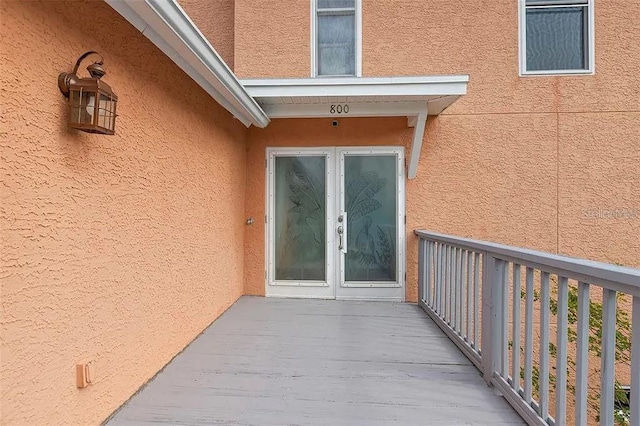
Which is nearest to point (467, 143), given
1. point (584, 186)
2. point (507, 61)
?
point (507, 61)

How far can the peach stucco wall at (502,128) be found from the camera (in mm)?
5215

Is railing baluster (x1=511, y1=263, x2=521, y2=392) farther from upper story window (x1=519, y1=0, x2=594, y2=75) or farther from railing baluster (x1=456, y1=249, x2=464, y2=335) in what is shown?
upper story window (x1=519, y1=0, x2=594, y2=75)

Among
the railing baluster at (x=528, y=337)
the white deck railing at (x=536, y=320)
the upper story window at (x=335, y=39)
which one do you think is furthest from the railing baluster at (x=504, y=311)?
the upper story window at (x=335, y=39)

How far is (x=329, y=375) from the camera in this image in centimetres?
296

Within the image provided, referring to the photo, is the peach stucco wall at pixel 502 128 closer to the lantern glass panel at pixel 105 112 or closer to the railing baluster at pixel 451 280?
the railing baluster at pixel 451 280

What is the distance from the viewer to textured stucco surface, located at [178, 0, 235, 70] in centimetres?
613

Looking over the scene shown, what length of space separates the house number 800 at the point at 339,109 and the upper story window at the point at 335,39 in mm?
966

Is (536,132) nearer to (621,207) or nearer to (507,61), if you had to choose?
(507,61)

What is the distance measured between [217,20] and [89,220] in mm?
5083

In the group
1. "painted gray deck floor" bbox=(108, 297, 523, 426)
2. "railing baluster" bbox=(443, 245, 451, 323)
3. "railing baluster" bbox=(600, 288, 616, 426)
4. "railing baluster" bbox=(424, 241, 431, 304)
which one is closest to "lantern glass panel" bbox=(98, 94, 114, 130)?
"painted gray deck floor" bbox=(108, 297, 523, 426)

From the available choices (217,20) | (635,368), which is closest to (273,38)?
(217,20)

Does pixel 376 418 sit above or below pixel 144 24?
below

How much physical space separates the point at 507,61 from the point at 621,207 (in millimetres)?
2517

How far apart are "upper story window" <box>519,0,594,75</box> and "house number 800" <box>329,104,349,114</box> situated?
2.62m
